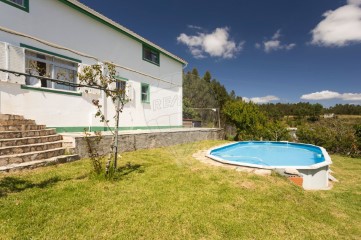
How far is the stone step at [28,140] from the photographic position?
21.2 feet

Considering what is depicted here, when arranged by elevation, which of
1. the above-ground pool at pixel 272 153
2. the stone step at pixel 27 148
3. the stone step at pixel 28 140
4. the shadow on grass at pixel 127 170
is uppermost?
the stone step at pixel 28 140

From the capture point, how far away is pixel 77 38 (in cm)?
1050

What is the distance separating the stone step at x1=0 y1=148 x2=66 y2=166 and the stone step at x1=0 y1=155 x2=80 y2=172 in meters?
0.17

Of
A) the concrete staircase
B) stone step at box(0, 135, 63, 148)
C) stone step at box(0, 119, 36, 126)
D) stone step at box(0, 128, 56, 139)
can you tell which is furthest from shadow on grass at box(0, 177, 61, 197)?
stone step at box(0, 119, 36, 126)

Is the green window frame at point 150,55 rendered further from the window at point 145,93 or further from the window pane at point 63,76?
the window pane at point 63,76

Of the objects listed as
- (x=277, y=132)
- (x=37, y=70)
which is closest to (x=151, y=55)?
(x=37, y=70)

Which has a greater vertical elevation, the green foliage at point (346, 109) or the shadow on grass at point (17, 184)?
the green foliage at point (346, 109)

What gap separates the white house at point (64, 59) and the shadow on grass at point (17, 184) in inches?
150

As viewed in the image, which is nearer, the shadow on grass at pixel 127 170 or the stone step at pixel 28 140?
the shadow on grass at pixel 127 170

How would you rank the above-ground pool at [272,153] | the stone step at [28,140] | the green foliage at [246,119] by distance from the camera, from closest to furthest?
the stone step at [28,140], the above-ground pool at [272,153], the green foliage at [246,119]

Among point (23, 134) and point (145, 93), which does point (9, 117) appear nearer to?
point (23, 134)

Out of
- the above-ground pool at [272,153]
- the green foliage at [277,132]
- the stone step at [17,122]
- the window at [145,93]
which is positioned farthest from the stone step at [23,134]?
the green foliage at [277,132]

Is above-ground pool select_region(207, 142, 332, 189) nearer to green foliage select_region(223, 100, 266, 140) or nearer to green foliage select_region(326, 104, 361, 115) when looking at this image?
green foliage select_region(223, 100, 266, 140)

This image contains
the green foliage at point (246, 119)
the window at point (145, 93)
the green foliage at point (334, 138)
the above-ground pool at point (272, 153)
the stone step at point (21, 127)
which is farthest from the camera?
the green foliage at point (246, 119)
